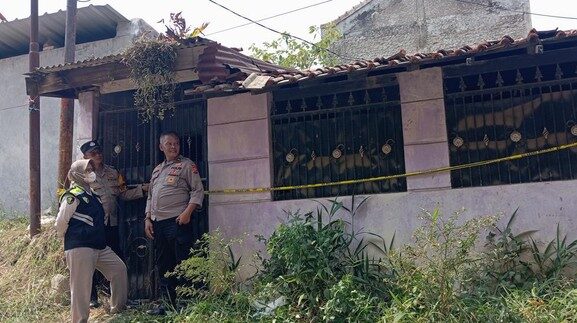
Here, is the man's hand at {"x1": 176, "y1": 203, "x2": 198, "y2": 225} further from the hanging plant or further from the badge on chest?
the hanging plant

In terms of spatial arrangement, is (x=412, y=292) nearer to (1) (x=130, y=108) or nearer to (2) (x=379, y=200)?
(2) (x=379, y=200)

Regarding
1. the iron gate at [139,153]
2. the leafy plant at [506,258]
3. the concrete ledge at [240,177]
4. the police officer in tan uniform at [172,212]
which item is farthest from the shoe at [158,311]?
the leafy plant at [506,258]

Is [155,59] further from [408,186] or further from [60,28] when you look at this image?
[60,28]

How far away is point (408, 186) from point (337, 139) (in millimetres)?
888

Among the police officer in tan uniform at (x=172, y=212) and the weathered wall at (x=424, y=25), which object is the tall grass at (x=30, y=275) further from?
the weathered wall at (x=424, y=25)

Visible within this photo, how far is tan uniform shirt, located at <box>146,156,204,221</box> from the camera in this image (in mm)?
5586

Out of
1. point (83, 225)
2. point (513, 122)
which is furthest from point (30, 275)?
point (513, 122)

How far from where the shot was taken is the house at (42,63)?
928 cm

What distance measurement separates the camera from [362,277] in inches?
192

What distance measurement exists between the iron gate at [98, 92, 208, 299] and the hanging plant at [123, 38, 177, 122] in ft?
1.24

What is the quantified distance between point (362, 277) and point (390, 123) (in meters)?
1.56

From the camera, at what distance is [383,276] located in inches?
189

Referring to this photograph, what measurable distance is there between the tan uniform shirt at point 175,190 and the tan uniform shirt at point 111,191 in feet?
1.64

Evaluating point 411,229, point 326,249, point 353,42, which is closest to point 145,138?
point 326,249
